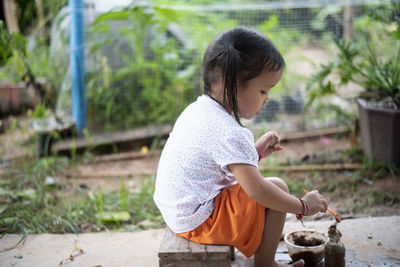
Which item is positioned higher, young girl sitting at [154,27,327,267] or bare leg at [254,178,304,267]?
young girl sitting at [154,27,327,267]

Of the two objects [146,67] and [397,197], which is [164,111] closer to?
[146,67]

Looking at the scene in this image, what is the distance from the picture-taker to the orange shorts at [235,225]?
6.10ft

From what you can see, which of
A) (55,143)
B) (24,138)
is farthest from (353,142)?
(24,138)

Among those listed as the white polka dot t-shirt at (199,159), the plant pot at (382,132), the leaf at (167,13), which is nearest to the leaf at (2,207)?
the white polka dot t-shirt at (199,159)

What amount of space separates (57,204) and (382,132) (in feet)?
7.81

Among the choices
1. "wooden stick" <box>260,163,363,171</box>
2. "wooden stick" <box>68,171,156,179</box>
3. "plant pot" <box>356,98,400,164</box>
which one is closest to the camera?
"plant pot" <box>356,98,400,164</box>

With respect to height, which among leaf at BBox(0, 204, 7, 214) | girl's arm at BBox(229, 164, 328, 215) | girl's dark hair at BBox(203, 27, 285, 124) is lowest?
leaf at BBox(0, 204, 7, 214)

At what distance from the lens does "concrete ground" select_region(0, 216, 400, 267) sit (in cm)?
226

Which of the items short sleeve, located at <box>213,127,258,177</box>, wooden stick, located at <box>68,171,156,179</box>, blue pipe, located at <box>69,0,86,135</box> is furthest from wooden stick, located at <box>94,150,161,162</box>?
short sleeve, located at <box>213,127,258,177</box>

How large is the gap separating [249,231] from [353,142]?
7.12ft

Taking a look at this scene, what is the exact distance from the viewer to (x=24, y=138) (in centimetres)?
432

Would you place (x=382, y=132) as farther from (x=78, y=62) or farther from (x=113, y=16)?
(x=78, y=62)

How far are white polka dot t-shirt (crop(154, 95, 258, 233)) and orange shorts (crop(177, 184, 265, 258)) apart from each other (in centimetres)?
4

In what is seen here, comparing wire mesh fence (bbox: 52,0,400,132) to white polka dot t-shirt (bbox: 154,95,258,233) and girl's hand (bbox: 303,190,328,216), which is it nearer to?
white polka dot t-shirt (bbox: 154,95,258,233)
